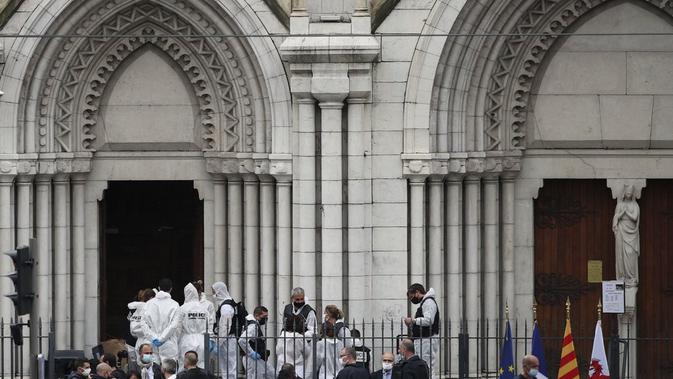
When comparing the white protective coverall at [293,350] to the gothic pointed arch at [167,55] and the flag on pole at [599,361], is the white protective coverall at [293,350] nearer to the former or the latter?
the gothic pointed arch at [167,55]

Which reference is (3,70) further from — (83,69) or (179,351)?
(179,351)

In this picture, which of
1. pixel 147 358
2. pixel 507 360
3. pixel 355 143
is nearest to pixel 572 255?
pixel 507 360

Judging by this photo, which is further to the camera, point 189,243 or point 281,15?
point 189,243

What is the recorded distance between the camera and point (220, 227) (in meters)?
31.8

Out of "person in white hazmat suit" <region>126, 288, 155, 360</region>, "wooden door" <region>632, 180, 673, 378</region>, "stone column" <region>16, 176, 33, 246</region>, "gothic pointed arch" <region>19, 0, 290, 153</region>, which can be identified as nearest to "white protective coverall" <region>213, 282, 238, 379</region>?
"person in white hazmat suit" <region>126, 288, 155, 360</region>

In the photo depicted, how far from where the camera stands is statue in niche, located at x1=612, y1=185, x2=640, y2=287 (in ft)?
103

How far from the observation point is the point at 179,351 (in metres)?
30.0

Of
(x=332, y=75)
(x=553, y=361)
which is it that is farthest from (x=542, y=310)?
(x=332, y=75)

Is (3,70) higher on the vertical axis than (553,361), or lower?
higher

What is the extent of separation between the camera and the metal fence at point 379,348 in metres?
28.7

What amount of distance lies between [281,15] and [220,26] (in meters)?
0.82

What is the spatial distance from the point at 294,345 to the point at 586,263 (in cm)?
508

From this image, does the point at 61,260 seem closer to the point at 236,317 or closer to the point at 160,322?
the point at 160,322

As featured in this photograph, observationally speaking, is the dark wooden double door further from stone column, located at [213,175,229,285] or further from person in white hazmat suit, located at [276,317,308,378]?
person in white hazmat suit, located at [276,317,308,378]
